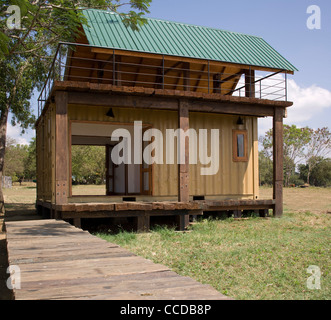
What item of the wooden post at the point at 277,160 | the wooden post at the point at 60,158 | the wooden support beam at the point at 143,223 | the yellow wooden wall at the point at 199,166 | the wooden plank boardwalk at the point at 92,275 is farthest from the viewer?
the wooden post at the point at 277,160

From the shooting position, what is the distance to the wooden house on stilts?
11.5 meters

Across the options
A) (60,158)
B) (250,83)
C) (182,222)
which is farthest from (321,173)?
(60,158)

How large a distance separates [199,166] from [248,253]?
20.7ft

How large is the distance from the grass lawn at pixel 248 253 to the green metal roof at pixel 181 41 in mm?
5500

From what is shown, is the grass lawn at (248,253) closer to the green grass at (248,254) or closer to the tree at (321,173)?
the green grass at (248,254)

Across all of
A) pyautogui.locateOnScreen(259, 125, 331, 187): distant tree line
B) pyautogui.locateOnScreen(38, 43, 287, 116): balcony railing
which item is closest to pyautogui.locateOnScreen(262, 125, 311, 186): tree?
pyautogui.locateOnScreen(259, 125, 331, 187): distant tree line

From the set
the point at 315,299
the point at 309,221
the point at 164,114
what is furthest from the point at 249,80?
the point at 315,299

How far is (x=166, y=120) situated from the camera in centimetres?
1392

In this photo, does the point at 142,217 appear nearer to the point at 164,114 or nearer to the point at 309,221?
the point at 164,114

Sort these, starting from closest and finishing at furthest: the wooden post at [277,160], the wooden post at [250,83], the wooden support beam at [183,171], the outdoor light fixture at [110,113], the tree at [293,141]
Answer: the wooden support beam at [183,171] → the outdoor light fixture at [110,113] → the wooden post at [277,160] → the wooden post at [250,83] → the tree at [293,141]

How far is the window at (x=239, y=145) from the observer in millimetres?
14857

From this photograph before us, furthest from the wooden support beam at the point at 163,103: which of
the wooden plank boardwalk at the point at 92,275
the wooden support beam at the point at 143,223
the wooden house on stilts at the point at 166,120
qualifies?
the wooden plank boardwalk at the point at 92,275

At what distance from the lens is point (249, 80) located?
1448cm

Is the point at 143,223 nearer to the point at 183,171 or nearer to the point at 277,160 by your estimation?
the point at 183,171
